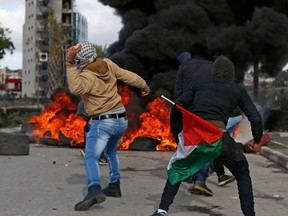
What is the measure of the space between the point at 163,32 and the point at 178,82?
34.0 ft

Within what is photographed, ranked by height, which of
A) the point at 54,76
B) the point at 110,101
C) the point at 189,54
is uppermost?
the point at 189,54

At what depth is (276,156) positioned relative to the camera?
36.7 ft

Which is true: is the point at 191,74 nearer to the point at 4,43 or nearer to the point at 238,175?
the point at 238,175

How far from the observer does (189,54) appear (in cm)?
778

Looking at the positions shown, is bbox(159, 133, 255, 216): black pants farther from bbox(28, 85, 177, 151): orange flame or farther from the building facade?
the building facade

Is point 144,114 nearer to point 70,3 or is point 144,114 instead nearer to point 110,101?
point 110,101

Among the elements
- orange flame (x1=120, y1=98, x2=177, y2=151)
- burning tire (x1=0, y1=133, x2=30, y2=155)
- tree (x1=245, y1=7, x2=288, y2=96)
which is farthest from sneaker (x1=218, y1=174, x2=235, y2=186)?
tree (x1=245, y1=7, x2=288, y2=96)

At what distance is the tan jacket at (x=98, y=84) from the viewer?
583 centimetres

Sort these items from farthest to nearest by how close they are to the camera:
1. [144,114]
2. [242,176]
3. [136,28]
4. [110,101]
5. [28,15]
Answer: [28,15] → [136,28] → [144,114] → [110,101] → [242,176]

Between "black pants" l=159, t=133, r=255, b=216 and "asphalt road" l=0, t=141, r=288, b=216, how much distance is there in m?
0.69

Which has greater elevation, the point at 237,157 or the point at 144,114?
the point at 237,157

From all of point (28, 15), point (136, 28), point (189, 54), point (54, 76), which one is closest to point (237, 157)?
point (189, 54)

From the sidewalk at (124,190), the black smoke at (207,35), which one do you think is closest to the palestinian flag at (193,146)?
the sidewalk at (124,190)

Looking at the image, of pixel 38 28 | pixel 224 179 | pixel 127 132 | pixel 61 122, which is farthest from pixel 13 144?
pixel 38 28
